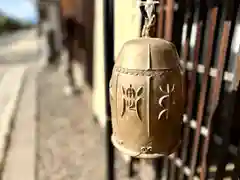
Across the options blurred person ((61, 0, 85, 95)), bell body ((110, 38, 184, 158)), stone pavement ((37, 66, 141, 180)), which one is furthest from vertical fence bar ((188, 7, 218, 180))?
blurred person ((61, 0, 85, 95))

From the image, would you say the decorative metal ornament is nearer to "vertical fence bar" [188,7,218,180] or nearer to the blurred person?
"vertical fence bar" [188,7,218,180]

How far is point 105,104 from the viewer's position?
1.48 metres

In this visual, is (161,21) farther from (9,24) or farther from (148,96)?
(9,24)

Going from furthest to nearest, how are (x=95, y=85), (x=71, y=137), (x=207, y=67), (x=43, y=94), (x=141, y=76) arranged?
1. (x=43, y=94)
2. (x=95, y=85)
3. (x=71, y=137)
4. (x=207, y=67)
5. (x=141, y=76)

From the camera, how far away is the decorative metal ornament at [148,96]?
3.12 ft

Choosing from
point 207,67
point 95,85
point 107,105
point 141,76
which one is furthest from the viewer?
point 95,85

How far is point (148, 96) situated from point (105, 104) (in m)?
0.55

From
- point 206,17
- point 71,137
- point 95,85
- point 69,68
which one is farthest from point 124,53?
point 69,68

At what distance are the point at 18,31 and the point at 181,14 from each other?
9407mm

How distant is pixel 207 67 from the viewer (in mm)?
1274

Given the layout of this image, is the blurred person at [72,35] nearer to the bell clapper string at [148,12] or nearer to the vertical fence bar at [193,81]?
the vertical fence bar at [193,81]

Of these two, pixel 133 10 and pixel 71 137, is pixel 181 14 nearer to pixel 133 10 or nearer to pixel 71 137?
pixel 133 10

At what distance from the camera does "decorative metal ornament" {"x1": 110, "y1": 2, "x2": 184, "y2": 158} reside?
0.95m

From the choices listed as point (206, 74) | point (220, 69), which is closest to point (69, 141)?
point (206, 74)
